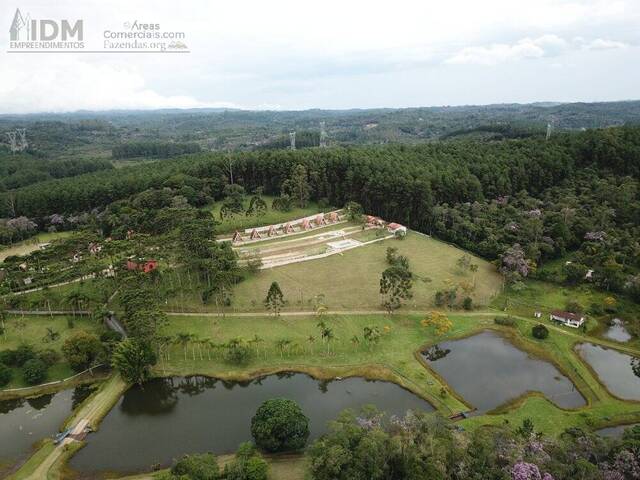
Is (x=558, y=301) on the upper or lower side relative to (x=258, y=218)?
lower

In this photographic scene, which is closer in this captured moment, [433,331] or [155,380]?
[155,380]

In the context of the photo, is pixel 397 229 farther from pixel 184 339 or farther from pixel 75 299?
pixel 75 299

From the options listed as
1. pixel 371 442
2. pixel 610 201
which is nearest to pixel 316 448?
pixel 371 442

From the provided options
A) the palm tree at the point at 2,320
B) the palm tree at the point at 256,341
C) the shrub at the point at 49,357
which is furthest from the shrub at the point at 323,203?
the shrub at the point at 49,357

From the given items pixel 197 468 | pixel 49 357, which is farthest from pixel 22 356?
pixel 197 468

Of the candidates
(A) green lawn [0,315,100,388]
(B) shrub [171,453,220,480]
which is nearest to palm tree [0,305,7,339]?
(A) green lawn [0,315,100,388]

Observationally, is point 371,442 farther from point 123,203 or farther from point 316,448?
point 123,203
